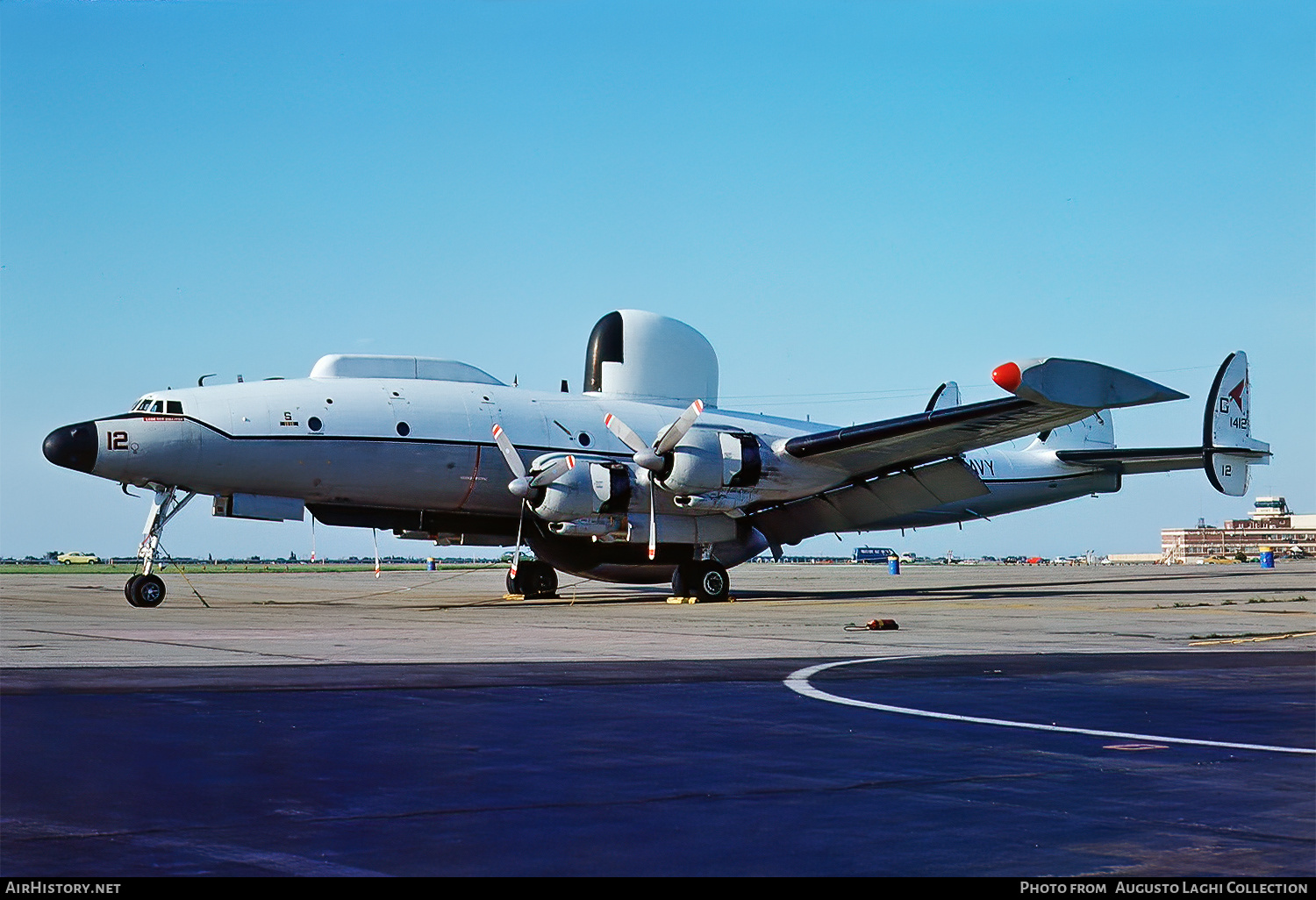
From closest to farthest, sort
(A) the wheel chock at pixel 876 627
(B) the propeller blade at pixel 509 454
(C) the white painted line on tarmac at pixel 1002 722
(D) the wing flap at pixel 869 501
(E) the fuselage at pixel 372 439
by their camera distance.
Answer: (C) the white painted line on tarmac at pixel 1002 722
(A) the wheel chock at pixel 876 627
(E) the fuselage at pixel 372 439
(B) the propeller blade at pixel 509 454
(D) the wing flap at pixel 869 501

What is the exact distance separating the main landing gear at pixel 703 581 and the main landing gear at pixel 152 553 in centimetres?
1191

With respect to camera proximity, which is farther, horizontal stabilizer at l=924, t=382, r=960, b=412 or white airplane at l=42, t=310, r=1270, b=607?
horizontal stabilizer at l=924, t=382, r=960, b=412

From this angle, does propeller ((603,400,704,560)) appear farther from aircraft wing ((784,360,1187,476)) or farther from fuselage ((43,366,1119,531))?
aircraft wing ((784,360,1187,476))

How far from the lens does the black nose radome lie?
27.1 meters

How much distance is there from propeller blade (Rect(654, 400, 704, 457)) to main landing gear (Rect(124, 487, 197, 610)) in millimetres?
10559

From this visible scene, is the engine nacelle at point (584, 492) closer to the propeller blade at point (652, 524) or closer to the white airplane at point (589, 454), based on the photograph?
the white airplane at point (589, 454)

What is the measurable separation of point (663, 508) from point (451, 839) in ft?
87.9

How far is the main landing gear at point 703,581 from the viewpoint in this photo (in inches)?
1277

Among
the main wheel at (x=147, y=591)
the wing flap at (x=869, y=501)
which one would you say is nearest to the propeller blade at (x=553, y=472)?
the wing flap at (x=869, y=501)

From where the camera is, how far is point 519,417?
1259 inches
